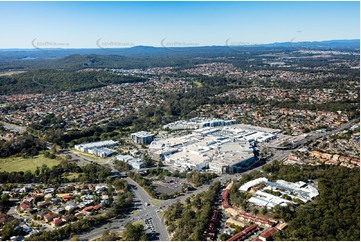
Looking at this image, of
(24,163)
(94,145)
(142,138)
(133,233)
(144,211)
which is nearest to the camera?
(133,233)

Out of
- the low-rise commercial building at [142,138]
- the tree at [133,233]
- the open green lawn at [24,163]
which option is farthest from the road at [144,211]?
the low-rise commercial building at [142,138]

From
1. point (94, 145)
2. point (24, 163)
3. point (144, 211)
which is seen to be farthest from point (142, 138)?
point (144, 211)

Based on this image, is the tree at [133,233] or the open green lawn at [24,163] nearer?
the tree at [133,233]

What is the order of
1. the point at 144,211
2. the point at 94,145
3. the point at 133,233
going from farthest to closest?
the point at 94,145, the point at 144,211, the point at 133,233

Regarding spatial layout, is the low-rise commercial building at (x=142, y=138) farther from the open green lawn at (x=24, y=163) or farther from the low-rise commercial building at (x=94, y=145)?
the open green lawn at (x=24, y=163)

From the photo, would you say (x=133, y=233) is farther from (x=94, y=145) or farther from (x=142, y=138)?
(x=142, y=138)

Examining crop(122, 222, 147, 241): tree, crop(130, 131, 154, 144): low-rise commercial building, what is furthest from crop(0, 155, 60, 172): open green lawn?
crop(122, 222, 147, 241): tree

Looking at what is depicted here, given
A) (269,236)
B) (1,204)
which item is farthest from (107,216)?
(269,236)

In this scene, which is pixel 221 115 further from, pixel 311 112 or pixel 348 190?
pixel 348 190

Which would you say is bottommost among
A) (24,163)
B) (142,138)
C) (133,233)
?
(24,163)
